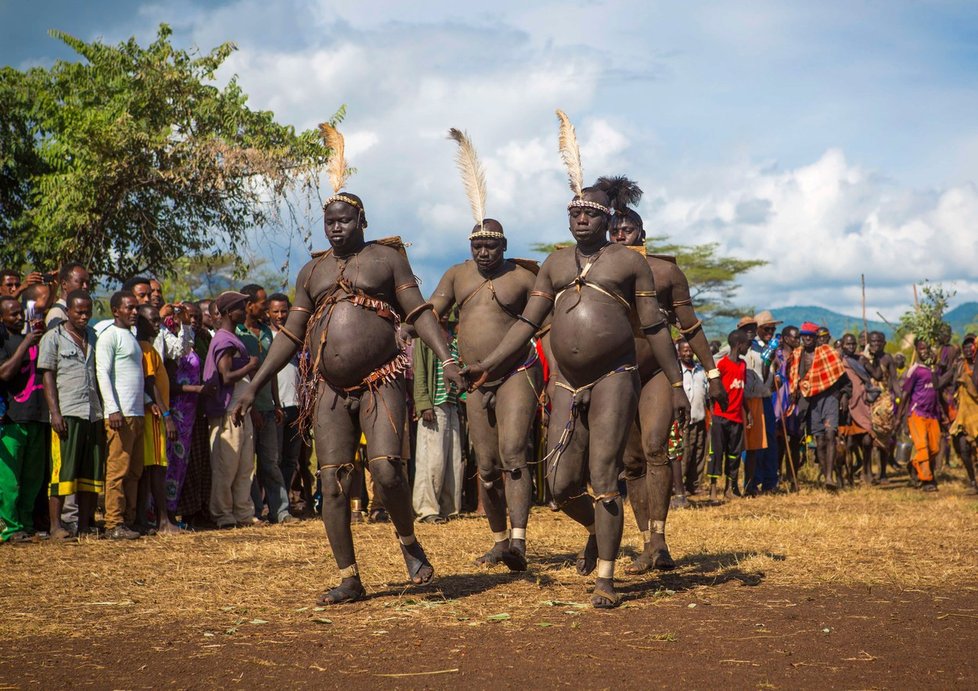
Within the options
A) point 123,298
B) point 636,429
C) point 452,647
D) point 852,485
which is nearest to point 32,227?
point 123,298

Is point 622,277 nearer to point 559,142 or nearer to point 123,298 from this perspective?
point 559,142

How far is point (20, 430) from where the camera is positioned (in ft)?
A: 33.5

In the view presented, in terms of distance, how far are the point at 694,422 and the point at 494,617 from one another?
372 inches

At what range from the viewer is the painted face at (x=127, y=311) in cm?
1048

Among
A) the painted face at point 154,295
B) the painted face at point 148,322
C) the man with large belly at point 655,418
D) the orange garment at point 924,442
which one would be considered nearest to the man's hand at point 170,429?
the painted face at point 148,322

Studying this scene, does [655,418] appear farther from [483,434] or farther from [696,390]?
[696,390]

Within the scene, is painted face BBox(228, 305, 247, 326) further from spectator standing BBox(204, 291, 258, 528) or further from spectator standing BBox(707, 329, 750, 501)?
spectator standing BBox(707, 329, 750, 501)

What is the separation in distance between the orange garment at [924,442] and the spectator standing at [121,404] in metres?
10.3

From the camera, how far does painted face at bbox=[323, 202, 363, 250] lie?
7242mm

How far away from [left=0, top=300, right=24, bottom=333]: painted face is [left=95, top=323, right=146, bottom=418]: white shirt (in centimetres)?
71

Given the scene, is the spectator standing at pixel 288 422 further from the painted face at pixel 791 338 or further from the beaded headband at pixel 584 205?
the painted face at pixel 791 338

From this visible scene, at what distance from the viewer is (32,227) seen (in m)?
21.4

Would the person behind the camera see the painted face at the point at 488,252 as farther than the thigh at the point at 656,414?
Yes

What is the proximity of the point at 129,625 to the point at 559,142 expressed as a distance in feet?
15.4
